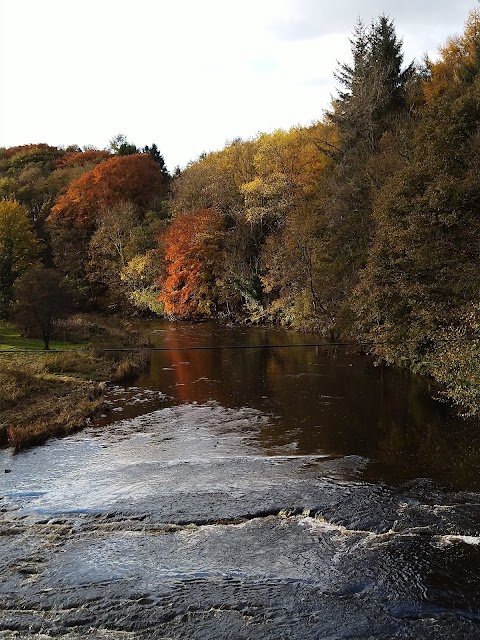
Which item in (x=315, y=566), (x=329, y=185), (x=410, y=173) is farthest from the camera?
(x=329, y=185)

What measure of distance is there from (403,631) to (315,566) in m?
2.04

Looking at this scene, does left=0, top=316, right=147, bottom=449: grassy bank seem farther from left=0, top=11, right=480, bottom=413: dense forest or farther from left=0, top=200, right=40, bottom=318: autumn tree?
left=0, top=200, right=40, bottom=318: autumn tree

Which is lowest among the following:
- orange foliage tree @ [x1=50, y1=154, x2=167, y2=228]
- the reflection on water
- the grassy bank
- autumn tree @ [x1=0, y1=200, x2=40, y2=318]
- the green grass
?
the reflection on water

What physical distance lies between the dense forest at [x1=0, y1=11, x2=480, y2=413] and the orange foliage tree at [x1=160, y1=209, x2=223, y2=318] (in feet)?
0.44

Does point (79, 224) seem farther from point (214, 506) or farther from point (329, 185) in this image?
point (214, 506)

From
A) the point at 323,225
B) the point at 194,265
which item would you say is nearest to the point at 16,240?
the point at 194,265

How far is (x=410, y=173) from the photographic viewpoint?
23.5 m

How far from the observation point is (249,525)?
11602 mm

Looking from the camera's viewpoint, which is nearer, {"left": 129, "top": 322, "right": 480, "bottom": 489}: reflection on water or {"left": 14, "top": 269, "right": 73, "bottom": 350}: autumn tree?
{"left": 129, "top": 322, "right": 480, "bottom": 489}: reflection on water

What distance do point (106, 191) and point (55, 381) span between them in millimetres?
44758

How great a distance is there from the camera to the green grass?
96.9ft

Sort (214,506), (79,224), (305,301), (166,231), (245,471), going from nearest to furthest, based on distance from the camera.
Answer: (214,506)
(245,471)
(305,301)
(166,231)
(79,224)

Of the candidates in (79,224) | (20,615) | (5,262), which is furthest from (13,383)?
(79,224)

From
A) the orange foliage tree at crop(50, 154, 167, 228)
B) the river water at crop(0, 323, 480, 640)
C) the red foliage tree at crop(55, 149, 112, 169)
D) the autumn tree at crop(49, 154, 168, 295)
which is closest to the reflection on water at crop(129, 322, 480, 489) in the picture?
the river water at crop(0, 323, 480, 640)
